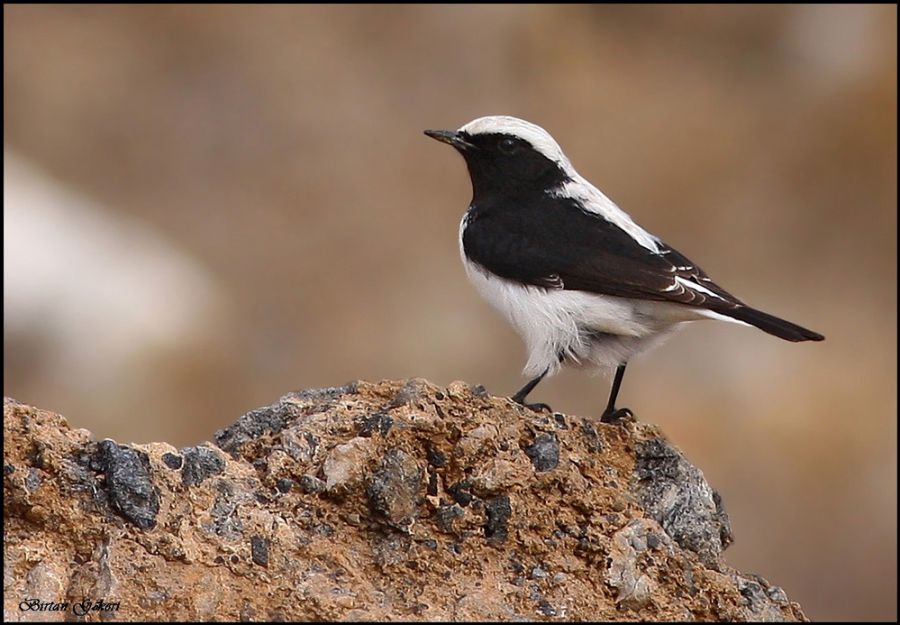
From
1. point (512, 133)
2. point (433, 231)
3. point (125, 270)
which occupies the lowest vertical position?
point (512, 133)

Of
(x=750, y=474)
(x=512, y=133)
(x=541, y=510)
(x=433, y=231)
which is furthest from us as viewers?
(x=433, y=231)

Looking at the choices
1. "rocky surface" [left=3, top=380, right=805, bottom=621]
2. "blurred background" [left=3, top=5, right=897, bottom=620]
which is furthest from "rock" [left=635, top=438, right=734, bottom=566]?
"blurred background" [left=3, top=5, right=897, bottom=620]

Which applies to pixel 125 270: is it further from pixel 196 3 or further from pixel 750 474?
pixel 750 474

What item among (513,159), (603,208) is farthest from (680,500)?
(513,159)

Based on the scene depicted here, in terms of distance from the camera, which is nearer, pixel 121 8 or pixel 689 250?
pixel 689 250

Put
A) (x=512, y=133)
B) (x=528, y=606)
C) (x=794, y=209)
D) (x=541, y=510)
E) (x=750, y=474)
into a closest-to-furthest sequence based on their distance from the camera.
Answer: (x=528, y=606)
(x=541, y=510)
(x=512, y=133)
(x=750, y=474)
(x=794, y=209)

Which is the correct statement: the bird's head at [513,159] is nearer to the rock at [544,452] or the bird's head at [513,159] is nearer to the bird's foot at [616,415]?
the bird's foot at [616,415]

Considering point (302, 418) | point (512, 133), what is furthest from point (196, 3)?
point (302, 418)
